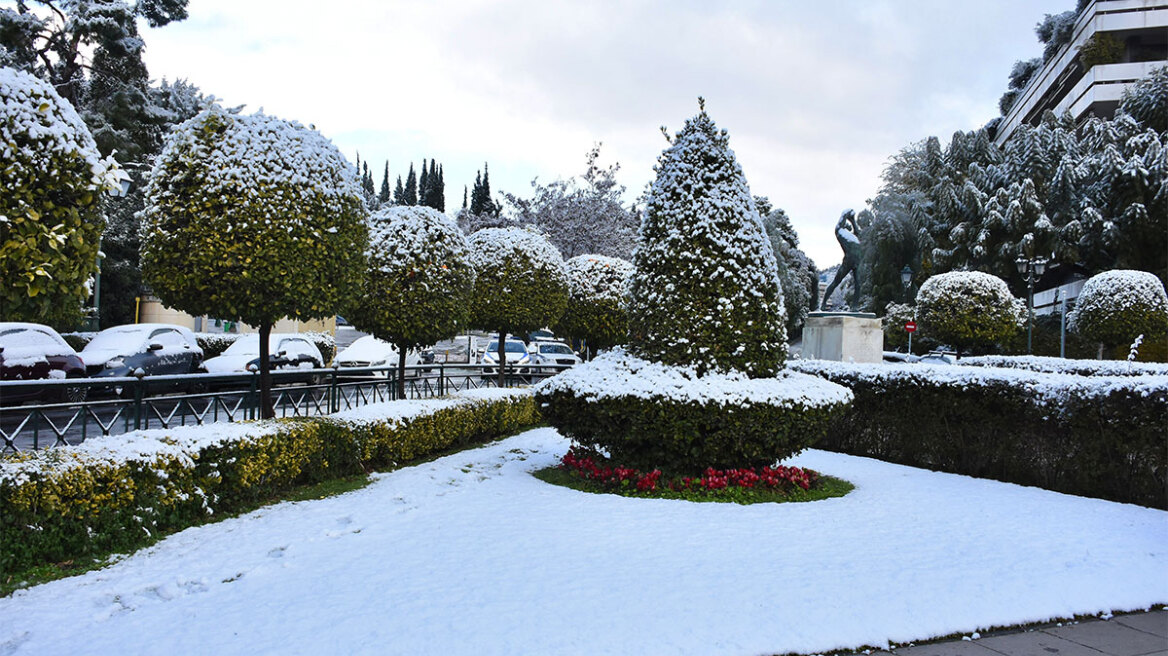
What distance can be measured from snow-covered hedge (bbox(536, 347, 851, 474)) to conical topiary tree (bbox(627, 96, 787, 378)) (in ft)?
0.85

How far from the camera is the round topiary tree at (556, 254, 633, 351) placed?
→ 18.8 metres

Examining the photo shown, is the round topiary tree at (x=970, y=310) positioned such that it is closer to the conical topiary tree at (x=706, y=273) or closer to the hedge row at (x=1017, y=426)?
the hedge row at (x=1017, y=426)

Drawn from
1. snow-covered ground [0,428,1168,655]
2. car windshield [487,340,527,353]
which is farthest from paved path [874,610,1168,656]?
car windshield [487,340,527,353]

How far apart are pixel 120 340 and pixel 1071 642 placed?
16770 mm

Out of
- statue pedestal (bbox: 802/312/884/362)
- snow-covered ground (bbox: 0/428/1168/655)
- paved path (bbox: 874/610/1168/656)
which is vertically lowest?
paved path (bbox: 874/610/1168/656)

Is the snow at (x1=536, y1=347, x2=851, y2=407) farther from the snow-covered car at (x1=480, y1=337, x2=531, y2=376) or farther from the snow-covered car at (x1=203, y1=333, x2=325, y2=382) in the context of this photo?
the snow-covered car at (x1=480, y1=337, x2=531, y2=376)

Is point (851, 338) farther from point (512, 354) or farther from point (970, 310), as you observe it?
point (512, 354)

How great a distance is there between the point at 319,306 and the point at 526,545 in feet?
12.9

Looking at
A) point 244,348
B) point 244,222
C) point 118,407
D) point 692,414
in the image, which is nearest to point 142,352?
point 244,348

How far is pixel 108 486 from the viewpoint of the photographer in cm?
527

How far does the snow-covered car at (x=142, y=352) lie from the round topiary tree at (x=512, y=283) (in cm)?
611

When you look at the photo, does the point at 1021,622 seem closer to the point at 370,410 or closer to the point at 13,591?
the point at 13,591

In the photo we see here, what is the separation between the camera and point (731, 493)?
7.48m

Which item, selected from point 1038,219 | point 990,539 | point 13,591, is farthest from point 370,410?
point 1038,219
